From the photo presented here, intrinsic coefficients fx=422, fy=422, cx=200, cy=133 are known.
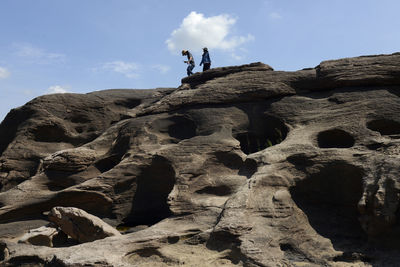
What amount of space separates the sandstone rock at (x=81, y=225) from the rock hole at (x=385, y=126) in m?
5.91

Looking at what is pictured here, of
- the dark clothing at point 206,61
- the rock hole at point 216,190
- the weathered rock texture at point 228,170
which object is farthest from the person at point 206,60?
the rock hole at point 216,190

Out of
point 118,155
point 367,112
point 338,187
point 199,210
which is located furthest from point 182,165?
Result: point 367,112

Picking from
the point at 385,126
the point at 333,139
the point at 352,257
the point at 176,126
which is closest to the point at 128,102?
the point at 176,126

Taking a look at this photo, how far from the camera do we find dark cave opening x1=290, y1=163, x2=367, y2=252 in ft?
24.6

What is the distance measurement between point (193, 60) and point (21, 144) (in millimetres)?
6390

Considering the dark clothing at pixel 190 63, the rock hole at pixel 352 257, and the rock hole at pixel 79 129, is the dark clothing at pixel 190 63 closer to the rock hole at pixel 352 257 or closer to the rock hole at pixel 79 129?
the rock hole at pixel 79 129

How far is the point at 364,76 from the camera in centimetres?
1040

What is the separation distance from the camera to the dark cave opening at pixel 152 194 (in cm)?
1035

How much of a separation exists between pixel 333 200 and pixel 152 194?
4581mm

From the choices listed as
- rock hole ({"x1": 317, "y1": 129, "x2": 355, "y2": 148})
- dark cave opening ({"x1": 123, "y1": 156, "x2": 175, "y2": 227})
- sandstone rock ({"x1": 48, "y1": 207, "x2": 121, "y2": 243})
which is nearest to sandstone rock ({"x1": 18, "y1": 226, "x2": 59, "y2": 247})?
sandstone rock ({"x1": 48, "y1": 207, "x2": 121, "y2": 243})

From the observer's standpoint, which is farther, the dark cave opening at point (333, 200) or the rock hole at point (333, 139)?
the rock hole at point (333, 139)

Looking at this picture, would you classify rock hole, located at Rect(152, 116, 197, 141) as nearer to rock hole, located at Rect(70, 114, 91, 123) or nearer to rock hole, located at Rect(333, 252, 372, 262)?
rock hole, located at Rect(70, 114, 91, 123)

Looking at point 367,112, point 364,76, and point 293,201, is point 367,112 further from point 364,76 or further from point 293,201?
point 293,201

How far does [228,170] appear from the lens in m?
9.74
